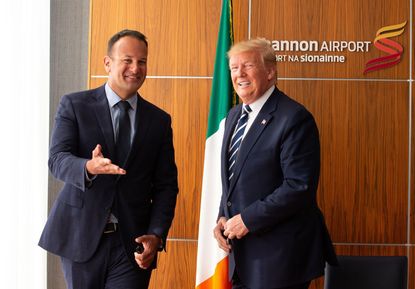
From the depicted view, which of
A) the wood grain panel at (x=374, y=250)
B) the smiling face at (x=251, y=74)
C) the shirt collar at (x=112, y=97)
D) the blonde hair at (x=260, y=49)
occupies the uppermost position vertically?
the blonde hair at (x=260, y=49)

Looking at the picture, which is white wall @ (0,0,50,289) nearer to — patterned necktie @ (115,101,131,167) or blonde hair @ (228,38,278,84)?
patterned necktie @ (115,101,131,167)

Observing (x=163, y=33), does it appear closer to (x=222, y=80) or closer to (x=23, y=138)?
(x=222, y=80)

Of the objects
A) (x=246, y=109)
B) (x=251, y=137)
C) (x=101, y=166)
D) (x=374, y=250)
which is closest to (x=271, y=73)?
(x=246, y=109)

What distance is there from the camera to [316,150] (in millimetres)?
2988

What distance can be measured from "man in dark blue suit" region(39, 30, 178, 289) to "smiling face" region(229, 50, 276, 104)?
0.54m

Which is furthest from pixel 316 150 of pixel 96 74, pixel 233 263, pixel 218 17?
pixel 96 74

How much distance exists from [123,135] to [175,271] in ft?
6.28

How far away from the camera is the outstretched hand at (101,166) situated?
2438 mm

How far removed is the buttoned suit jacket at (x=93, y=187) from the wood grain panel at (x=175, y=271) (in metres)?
1.55

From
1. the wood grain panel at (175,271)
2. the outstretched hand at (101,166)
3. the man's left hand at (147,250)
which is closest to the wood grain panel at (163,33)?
the wood grain panel at (175,271)

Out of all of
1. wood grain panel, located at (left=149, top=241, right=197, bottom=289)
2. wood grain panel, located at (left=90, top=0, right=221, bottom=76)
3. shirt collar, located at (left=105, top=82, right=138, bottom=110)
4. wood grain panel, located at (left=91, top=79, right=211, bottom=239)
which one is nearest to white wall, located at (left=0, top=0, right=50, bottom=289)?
wood grain panel, located at (left=90, top=0, right=221, bottom=76)

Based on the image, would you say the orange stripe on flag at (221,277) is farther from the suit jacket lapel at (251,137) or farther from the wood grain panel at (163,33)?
the wood grain panel at (163,33)

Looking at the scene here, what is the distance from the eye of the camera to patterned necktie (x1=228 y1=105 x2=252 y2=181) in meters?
3.12

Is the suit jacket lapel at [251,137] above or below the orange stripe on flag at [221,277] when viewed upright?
above
